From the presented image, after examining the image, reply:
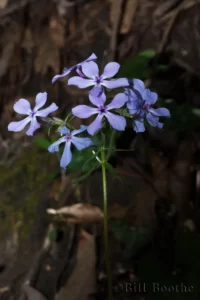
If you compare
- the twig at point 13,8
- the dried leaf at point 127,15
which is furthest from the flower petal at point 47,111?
the twig at point 13,8

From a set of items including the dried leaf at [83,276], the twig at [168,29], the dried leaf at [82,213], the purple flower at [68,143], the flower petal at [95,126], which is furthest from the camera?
the twig at [168,29]

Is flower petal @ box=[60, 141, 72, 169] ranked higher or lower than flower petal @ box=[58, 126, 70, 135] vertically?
lower

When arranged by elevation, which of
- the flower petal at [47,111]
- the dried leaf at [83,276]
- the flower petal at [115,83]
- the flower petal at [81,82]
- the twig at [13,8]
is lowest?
the dried leaf at [83,276]

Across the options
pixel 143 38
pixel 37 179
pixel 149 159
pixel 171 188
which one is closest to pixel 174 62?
pixel 143 38

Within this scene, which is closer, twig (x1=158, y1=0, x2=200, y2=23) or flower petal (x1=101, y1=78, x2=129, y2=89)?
flower petal (x1=101, y1=78, x2=129, y2=89)

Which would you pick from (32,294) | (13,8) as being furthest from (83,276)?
(13,8)

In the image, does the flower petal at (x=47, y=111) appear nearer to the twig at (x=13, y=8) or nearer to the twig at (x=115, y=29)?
the twig at (x=115, y=29)

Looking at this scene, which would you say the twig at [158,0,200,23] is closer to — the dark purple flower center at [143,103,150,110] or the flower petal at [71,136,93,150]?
the dark purple flower center at [143,103,150,110]

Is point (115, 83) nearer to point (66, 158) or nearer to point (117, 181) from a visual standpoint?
point (66, 158)

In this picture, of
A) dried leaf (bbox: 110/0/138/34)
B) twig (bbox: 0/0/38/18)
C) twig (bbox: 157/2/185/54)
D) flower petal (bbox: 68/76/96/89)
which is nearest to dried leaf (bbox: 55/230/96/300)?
flower petal (bbox: 68/76/96/89)
